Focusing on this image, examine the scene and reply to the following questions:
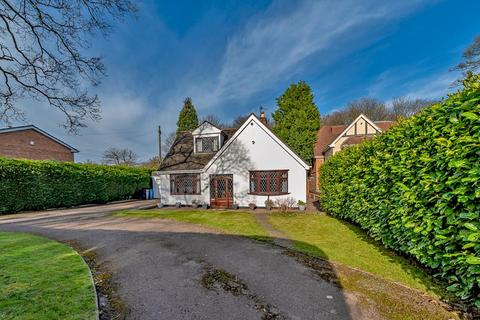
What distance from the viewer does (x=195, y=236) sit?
8.06 metres

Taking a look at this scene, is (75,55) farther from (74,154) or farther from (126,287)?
(74,154)

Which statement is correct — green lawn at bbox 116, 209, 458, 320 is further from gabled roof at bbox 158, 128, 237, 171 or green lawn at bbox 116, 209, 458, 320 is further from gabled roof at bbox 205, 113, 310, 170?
gabled roof at bbox 158, 128, 237, 171

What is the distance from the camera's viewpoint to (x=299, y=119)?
26172mm

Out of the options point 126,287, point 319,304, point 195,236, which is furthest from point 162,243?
point 319,304

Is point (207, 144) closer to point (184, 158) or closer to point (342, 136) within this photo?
point (184, 158)

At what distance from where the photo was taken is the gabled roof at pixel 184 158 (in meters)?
16.6

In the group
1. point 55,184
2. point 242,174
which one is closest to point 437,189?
point 242,174

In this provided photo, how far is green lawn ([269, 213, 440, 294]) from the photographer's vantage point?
4.55m

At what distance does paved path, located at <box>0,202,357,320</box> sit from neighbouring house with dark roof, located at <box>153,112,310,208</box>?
7.32 metres

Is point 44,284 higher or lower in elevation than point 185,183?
lower

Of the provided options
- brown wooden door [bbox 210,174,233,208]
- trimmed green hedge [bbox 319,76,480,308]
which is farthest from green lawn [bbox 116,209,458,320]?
brown wooden door [bbox 210,174,233,208]

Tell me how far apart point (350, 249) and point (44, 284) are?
7.18m

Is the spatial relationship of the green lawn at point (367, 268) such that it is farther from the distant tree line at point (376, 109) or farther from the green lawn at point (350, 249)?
the distant tree line at point (376, 109)

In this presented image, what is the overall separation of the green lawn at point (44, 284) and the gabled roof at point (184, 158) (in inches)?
→ 403
